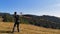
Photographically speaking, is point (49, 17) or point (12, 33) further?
point (49, 17)

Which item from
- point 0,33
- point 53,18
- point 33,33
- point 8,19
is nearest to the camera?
point 0,33

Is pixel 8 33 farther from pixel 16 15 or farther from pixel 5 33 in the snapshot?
pixel 16 15

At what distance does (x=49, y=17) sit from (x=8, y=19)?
14.5m

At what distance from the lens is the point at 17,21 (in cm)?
1825

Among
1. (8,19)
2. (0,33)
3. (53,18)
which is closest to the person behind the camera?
(0,33)

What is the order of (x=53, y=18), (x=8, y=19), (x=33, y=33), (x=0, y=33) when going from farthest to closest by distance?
(x=53, y=18) → (x=8, y=19) → (x=33, y=33) → (x=0, y=33)

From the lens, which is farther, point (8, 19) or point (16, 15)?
point (8, 19)

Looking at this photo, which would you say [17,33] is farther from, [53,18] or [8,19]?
[53,18]

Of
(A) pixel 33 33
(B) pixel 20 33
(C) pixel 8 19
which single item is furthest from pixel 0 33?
(C) pixel 8 19

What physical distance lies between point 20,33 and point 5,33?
141cm

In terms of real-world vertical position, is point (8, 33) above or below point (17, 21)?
below

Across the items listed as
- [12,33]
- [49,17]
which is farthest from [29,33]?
[49,17]

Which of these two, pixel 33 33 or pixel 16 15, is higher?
pixel 16 15

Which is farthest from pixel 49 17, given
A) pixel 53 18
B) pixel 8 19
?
pixel 8 19
